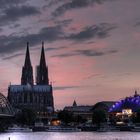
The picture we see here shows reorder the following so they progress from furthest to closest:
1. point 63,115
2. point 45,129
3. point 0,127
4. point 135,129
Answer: point 63,115
point 45,129
point 135,129
point 0,127

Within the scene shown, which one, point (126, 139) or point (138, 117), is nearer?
point (126, 139)

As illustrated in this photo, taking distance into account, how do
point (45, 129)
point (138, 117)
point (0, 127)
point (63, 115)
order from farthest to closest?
point (63, 115)
point (138, 117)
point (45, 129)
point (0, 127)

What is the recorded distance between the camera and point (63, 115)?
193 m

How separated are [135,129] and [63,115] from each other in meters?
46.7

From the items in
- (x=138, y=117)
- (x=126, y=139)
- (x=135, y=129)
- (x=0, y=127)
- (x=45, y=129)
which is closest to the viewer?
(x=126, y=139)

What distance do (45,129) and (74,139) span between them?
2653 inches

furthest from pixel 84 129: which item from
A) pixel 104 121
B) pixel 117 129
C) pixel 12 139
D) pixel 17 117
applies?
pixel 12 139

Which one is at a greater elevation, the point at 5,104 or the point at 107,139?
the point at 5,104

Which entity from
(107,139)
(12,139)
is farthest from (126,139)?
(12,139)

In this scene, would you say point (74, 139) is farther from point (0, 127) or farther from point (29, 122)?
point (29, 122)

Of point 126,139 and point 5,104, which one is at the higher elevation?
point 5,104

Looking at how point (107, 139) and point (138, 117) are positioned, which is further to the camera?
point (138, 117)

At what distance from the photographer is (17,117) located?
184 metres

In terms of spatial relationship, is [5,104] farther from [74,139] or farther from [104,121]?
[74,139]
